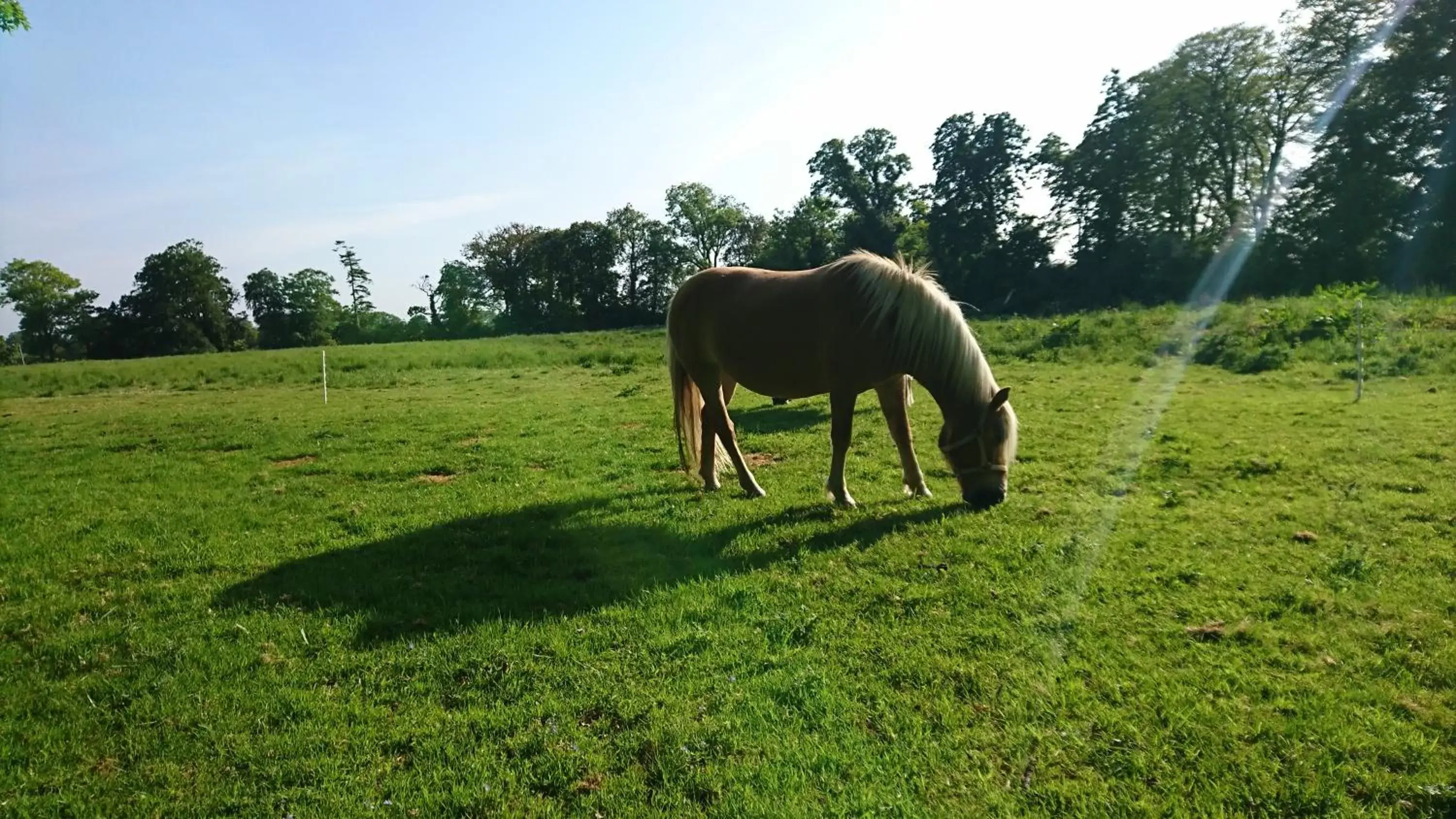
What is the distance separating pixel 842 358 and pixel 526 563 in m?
3.31

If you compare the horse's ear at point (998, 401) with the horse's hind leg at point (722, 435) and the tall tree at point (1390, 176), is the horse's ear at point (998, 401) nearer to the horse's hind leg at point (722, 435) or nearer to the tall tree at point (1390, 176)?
the horse's hind leg at point (722, 435)

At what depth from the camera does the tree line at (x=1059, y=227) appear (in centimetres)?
3216

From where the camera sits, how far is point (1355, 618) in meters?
3.77

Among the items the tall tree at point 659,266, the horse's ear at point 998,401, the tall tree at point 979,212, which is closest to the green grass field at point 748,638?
the horse's ear at point 998,401

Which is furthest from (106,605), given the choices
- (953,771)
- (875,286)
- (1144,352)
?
(1144,352)

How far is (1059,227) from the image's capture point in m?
50.1

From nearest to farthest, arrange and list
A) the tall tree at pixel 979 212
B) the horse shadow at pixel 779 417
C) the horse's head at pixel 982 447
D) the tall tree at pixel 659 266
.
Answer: the horse's head at pixel 982 447 → the horse shadow at pixel 779 417 → the tall tree at pixel 979 212 → the tall tree at pixel 659 266

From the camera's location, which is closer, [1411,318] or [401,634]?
[401,634]

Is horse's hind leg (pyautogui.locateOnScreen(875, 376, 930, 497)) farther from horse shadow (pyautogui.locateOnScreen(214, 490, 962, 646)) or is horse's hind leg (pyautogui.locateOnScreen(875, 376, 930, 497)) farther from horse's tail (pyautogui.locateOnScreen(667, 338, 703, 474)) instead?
horse's tail (pyautogui.locateOnScreen(667, 338, 703, 474))

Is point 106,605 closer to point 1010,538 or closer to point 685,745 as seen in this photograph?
point 685,745

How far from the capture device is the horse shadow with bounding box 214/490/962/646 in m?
4.45

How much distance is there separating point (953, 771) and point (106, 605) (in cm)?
559

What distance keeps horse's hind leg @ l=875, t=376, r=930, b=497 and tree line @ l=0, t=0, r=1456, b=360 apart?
1210 inches

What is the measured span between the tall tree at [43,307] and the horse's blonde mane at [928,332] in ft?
283
